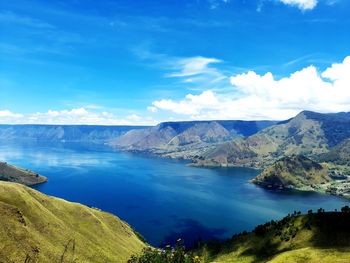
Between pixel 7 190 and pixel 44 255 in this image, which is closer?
pixel 44 255

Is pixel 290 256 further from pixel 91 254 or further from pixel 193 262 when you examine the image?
pixel 91 254

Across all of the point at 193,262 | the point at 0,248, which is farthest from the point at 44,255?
the point at 193,262

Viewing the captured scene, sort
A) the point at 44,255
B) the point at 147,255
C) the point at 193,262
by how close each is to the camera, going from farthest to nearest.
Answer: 1. the point at 147,255
2. the point at 44,255
3. the point at 193,262

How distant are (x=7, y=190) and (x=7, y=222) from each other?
119 feet

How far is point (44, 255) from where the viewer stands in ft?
536

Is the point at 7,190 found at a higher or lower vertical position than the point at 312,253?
higher

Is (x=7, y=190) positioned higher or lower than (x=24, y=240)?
higher

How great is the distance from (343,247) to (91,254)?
133 metres

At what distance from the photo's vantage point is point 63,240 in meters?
A: 189

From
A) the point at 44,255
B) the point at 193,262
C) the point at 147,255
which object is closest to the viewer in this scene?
the point at 193,262

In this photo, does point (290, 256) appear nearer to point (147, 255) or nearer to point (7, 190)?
point (147, 255)

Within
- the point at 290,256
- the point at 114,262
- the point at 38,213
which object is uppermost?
the point at 38,213

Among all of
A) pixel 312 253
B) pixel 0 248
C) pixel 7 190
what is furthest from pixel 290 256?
pixel 7 190

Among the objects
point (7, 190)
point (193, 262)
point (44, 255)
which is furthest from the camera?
point (7, 190)
